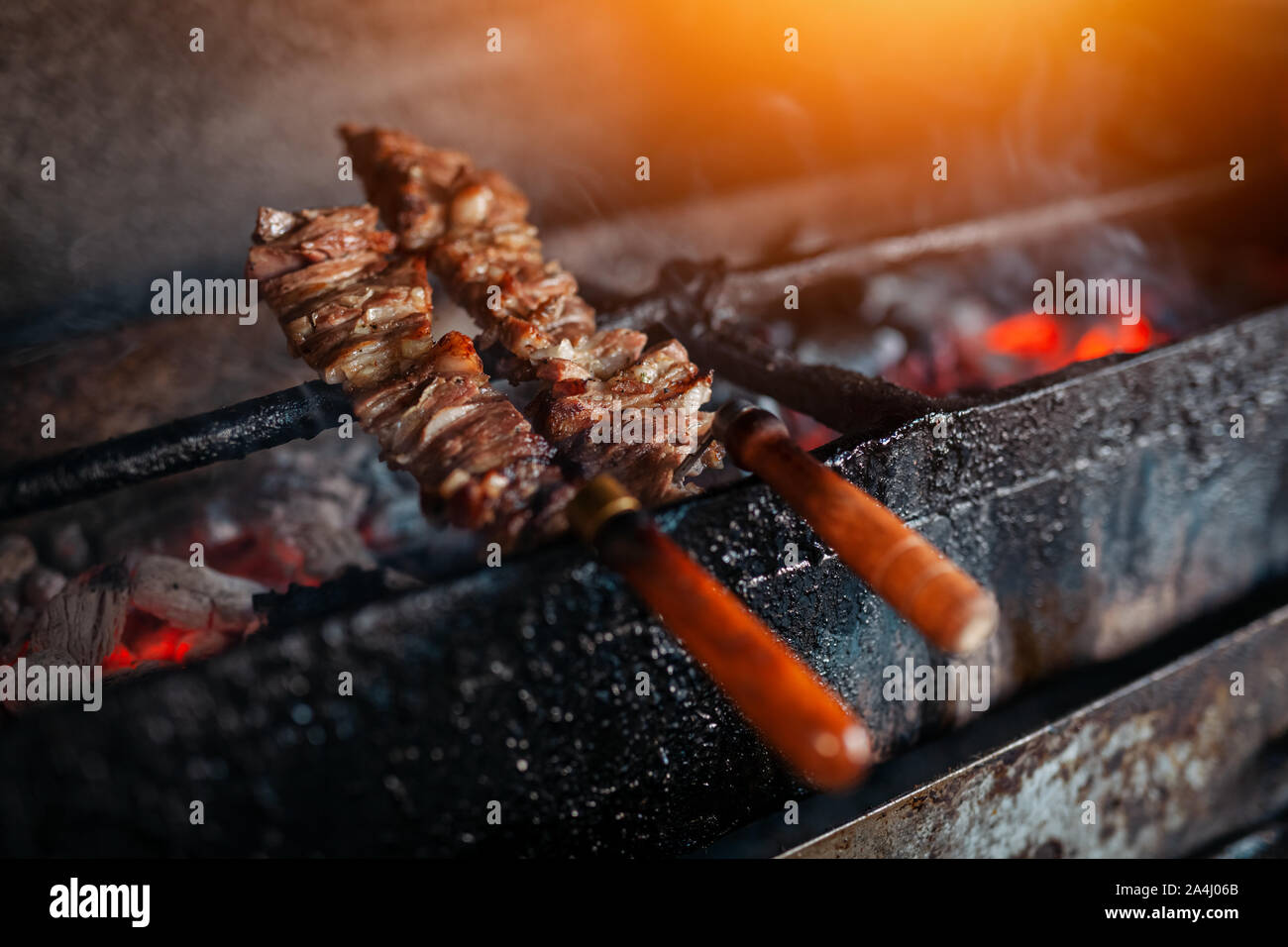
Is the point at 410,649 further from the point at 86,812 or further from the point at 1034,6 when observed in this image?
the point at 1034,6

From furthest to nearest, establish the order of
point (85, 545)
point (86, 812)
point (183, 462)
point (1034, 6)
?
point (1034, 6)
point (85, 545)
point (183, 462)
point (86, 812)

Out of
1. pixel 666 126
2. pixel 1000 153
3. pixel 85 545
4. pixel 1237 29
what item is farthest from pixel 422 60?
pixel 1237 29

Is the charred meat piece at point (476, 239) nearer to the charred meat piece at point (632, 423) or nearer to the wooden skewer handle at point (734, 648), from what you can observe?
the charred meat piece at point (632, 423)

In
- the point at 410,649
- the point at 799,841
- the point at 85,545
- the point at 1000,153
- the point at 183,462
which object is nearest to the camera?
the point at 410,649

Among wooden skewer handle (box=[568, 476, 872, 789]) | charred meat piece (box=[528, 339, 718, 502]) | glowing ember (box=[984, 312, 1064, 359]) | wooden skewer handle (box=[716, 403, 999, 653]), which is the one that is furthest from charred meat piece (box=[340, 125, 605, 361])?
glowing ember (box=[984, 312, 1064, 359])

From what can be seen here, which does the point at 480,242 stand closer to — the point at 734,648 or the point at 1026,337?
the point at 734,648

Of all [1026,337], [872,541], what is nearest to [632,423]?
[872,541]
